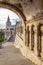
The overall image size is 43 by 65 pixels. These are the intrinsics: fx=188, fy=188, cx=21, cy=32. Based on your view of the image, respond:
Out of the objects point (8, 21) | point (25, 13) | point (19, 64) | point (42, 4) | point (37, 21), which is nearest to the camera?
point (42, 4)

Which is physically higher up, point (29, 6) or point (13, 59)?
point (29, 6)

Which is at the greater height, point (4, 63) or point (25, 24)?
point (25, 24)

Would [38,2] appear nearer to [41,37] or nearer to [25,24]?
[41,37]

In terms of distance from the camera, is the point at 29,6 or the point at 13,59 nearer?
the point at 29,6

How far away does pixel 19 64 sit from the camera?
10.9 metres

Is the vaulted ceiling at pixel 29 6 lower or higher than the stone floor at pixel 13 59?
higher

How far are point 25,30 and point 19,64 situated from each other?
359cm

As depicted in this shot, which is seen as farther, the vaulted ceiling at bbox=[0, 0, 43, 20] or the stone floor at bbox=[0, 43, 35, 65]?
the stone floor at bbox=[0, 43, 35, 65]

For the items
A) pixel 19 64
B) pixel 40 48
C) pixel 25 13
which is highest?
pixel 25 13

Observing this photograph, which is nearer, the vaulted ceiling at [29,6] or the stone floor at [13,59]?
the vaulted ceiling at [29,6]

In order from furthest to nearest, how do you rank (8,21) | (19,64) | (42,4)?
(8,21) → (19,64) → (42,4)

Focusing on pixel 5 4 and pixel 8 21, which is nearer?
pixel 5 4

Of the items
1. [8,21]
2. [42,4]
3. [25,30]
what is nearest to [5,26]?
[8,21]

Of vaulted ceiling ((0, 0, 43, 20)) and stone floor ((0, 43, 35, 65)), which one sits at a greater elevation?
vaulted ceiling ((0, 0, 43, 20))
